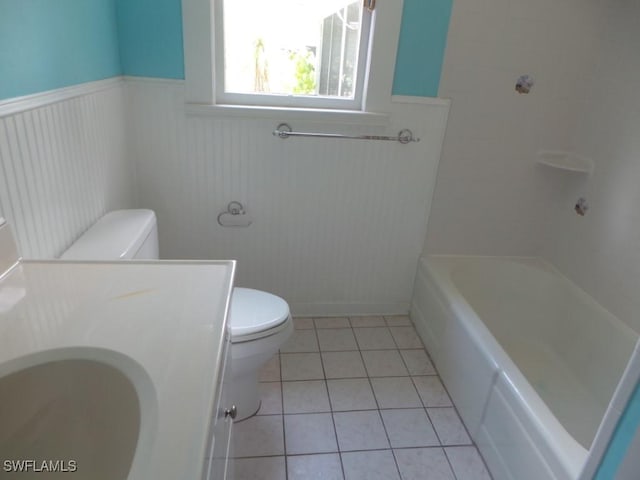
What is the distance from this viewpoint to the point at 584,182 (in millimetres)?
2158

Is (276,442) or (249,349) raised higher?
(249,349)

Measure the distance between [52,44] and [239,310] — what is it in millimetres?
986

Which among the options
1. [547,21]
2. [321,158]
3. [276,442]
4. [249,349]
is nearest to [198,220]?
[321,158]

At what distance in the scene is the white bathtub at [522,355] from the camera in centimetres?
143

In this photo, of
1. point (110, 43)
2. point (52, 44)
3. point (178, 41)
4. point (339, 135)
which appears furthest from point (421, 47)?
point (52, 44)

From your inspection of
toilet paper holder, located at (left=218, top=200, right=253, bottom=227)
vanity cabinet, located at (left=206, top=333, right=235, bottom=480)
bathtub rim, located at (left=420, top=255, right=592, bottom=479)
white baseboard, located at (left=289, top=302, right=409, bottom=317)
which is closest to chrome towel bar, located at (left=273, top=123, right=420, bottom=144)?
toilet paper holder, located at (left=218, top=200, right=253, bottom=227)

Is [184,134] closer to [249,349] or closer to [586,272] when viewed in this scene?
[249,349]

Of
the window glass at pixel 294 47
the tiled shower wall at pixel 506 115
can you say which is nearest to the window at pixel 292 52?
Result: the window glass at pixel 294 47

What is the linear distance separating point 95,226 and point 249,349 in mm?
656

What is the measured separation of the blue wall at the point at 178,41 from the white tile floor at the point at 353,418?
1.24 meters

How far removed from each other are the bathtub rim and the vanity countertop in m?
0.87

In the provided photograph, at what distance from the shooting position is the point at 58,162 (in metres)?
1.26

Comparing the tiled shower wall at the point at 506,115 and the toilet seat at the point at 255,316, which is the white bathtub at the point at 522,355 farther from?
the toilet seat at the point at 255,316

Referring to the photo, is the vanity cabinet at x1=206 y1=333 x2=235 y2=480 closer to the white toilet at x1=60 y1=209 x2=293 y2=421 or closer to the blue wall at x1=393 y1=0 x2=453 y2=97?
the white toilet at x1=60 y1=209 x2=293 y2=421
